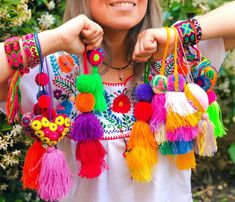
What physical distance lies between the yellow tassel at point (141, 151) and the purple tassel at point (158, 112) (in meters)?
0.03

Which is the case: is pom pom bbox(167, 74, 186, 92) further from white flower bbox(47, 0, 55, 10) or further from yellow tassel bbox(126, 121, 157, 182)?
white flower bbox(47, 0, 55, 10)

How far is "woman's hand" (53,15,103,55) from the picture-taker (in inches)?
50.8

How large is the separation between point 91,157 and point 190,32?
17.7 inches

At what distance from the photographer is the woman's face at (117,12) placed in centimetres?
137

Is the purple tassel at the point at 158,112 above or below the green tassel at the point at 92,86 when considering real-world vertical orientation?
below

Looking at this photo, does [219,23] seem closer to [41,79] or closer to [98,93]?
[98,93]

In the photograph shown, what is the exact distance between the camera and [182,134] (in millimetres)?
1366

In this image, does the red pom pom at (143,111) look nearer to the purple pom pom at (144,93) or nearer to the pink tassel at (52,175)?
the purple pom pom at (144,93)

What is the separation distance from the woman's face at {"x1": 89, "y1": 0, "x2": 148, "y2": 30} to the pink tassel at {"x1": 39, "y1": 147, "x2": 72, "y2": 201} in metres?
A: 0.39

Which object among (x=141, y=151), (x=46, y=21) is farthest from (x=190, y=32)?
(x=46, y=21)

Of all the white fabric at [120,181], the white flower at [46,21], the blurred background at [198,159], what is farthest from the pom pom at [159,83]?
the white flower at [46,21]

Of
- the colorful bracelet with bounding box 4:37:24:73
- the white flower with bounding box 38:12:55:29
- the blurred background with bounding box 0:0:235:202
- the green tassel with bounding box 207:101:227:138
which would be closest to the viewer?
the colorful bracelet with bounding box 4:37:24:73

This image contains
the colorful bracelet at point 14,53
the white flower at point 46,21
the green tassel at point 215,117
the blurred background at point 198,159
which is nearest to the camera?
the colorful bracelet at point 14,53

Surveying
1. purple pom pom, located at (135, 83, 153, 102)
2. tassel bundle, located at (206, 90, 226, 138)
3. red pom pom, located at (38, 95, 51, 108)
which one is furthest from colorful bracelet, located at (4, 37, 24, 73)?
tassel bundle, located at (206, 90, 226, 138)
